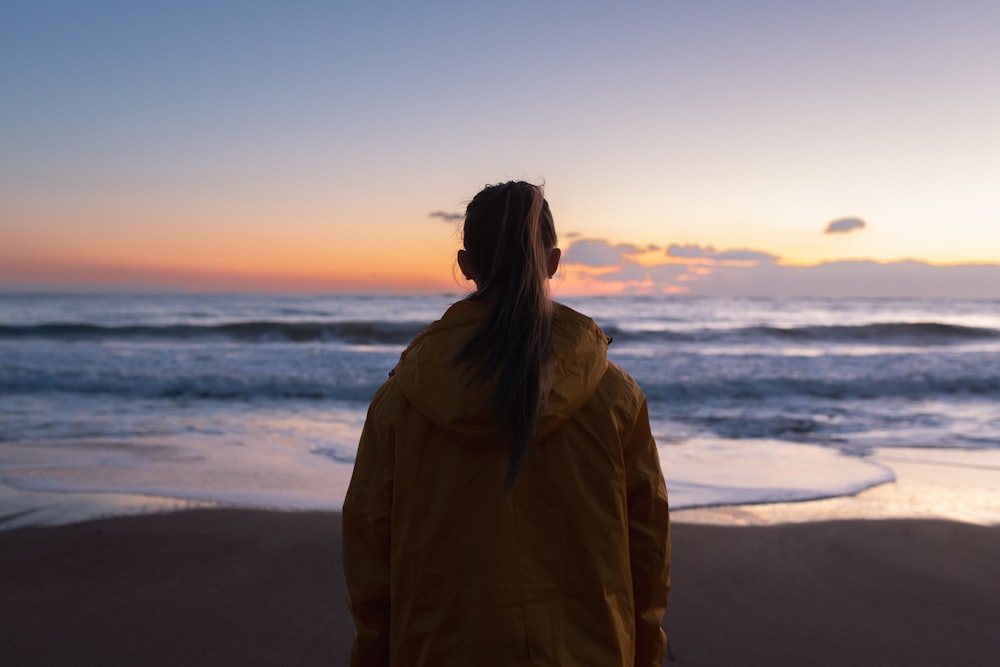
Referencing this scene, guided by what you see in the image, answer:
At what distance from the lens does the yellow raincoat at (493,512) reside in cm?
137

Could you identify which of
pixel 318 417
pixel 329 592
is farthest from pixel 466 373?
pixel 318 417

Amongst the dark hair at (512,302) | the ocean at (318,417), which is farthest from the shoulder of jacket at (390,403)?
the ocean at (318,417)

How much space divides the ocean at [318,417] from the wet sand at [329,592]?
26.7 inches

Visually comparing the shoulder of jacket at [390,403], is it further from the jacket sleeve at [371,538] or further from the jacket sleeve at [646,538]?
the jacket sleeve at [646,538]

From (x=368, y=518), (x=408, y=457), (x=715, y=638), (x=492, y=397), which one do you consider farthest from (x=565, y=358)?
(x=715, y=638)

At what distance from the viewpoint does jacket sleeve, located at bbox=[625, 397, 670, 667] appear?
4.98ft

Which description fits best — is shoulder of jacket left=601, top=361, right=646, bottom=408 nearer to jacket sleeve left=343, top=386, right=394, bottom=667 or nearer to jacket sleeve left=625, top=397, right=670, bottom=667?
jacket sleeve left=625, top=397, right=670, bottom=667

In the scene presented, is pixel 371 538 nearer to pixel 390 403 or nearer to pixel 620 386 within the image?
pixel 390 403

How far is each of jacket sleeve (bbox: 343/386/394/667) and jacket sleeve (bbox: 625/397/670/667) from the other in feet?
1.73

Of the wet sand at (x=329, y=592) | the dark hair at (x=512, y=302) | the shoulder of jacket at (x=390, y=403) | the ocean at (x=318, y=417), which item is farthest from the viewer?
the ocean at (x=318, y=417)

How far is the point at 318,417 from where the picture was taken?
941 cm

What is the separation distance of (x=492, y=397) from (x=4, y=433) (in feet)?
27.8

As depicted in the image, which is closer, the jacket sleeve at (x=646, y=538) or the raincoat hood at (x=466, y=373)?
the raincoat hood at (x=466, y=373)

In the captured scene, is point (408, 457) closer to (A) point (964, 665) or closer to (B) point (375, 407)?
(B) point (375, 407)
